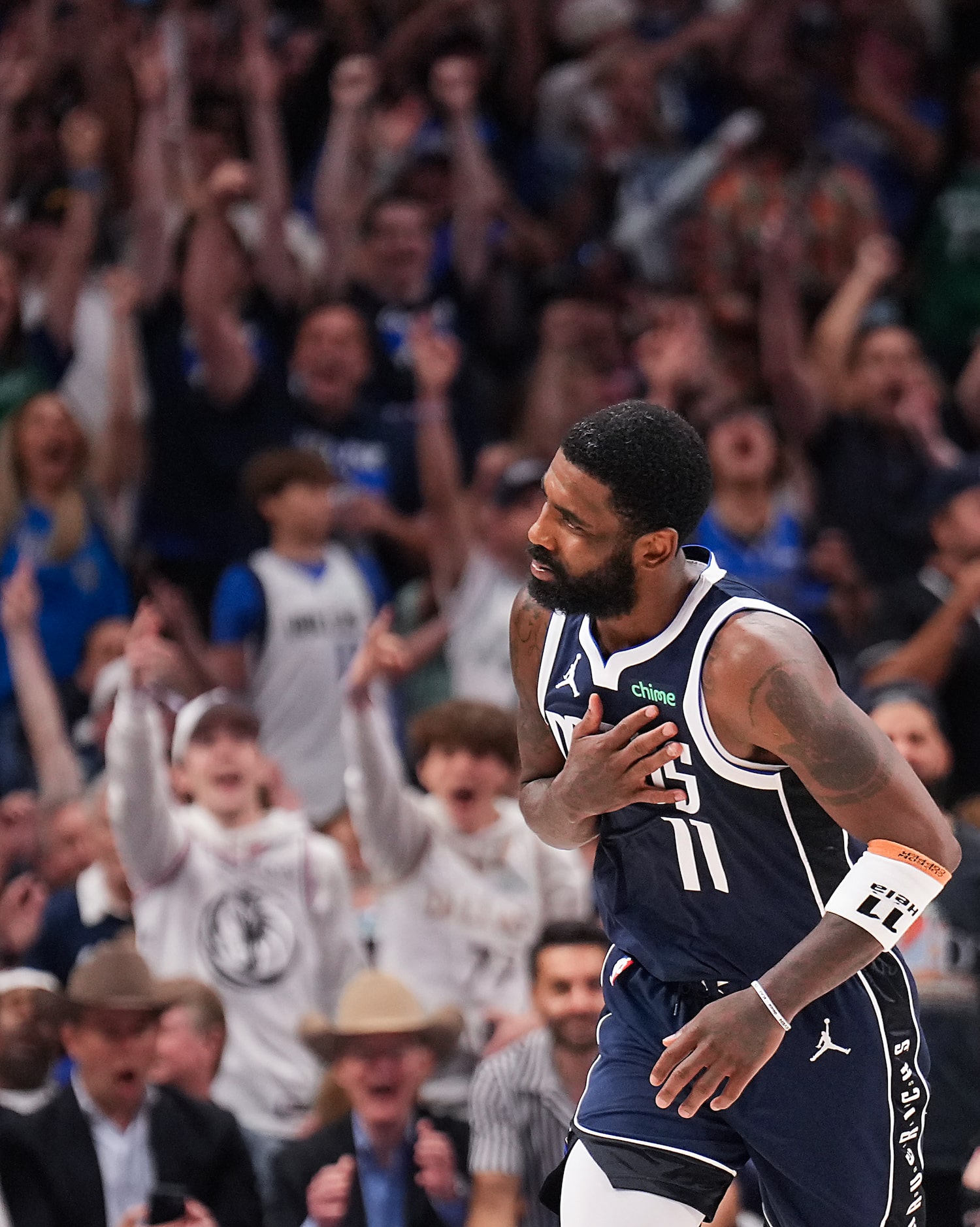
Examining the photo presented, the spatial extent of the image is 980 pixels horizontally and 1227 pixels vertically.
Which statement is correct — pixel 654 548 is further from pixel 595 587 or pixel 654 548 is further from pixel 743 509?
pixel 743 509

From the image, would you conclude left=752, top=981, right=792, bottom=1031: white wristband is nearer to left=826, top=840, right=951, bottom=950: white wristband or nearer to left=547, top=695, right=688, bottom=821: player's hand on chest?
left=826, top=840, right=951, bottom=950: white wristband

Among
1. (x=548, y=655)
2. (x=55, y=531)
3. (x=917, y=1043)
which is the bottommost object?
(x=55, y=531)

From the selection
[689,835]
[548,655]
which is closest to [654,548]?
[548,655]

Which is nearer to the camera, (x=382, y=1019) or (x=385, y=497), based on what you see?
(x=382, y=1019)

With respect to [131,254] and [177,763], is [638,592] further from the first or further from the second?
[131,254]

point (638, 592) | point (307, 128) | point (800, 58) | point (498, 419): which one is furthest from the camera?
point (800, 58)

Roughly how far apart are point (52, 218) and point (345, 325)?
136cm

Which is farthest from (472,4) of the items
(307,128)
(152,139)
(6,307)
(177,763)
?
(177,763)

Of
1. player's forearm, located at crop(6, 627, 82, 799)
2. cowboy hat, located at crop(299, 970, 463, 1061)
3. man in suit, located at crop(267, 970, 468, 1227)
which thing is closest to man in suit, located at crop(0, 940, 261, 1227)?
man in suit, located at crop(267, 970, 468, 1227)

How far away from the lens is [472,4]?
9.81 m

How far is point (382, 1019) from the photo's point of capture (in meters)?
5.19

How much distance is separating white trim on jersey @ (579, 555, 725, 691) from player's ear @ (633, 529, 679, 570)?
0.10m

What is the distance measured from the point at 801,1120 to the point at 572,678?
87 cm

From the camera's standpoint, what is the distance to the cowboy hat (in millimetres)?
5182
